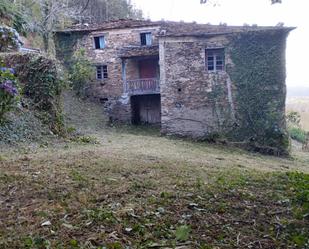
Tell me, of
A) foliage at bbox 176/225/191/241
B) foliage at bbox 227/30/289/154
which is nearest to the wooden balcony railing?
foliage at bbox 227/30/289/154

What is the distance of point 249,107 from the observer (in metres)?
16.2

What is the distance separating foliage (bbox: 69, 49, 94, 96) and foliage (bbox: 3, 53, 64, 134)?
29.7ft

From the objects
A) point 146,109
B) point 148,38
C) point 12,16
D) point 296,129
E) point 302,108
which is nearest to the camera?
point 12,16

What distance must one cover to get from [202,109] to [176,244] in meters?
14.2

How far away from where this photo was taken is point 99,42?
21.2 meters

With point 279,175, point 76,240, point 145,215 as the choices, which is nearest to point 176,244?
point 145,215

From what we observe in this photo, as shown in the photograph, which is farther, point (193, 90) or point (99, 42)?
point (99, 42)

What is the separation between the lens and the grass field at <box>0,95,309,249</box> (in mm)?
2834

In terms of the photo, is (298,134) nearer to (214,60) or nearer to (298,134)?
(298,134)

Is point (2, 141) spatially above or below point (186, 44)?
below

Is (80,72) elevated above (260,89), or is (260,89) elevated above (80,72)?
(80,72)

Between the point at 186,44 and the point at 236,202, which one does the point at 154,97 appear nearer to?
the point at 186,44

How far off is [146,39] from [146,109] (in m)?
4.46

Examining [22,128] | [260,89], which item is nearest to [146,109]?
[260,89]
